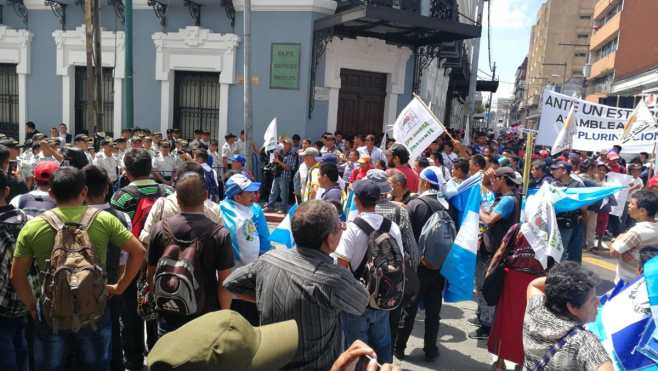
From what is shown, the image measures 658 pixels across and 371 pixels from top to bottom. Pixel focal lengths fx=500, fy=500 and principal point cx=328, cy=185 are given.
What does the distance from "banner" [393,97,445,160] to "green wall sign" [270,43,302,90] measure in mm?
5443

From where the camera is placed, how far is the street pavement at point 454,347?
4.38m

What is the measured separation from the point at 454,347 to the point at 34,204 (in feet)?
12.3

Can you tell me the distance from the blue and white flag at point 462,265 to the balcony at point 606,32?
4418 centimetres

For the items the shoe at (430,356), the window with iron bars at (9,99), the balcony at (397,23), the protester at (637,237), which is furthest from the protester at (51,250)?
the window with iron bars at (9,99)

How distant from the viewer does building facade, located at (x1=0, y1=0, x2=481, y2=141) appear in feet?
37.6

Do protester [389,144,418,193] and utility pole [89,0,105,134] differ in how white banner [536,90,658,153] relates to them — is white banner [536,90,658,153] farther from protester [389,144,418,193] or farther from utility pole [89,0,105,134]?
utility pole [89,0,105,134]

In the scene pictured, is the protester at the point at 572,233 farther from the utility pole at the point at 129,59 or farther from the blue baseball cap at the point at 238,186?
the utility pole at the point at 129,59

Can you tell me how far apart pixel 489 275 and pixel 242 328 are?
131 inches

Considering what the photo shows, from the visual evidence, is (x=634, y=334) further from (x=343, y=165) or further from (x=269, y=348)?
(x=343, y=165)

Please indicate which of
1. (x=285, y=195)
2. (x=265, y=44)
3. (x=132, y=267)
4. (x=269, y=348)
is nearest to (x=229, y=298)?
(x=132, y=267)

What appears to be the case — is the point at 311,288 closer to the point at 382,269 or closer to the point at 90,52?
the point at 382,269

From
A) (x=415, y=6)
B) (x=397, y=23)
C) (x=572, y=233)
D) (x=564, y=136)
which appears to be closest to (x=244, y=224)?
(x=572, y=233)

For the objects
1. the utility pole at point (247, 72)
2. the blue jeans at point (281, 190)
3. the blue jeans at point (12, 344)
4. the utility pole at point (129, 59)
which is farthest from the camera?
the utility pole at point (129, 59)

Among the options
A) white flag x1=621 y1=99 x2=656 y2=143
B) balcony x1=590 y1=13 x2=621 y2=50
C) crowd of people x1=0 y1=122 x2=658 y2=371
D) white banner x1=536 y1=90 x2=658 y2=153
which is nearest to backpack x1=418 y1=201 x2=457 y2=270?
crowd of people x1=0 y1=122 x2=658 y2=371
